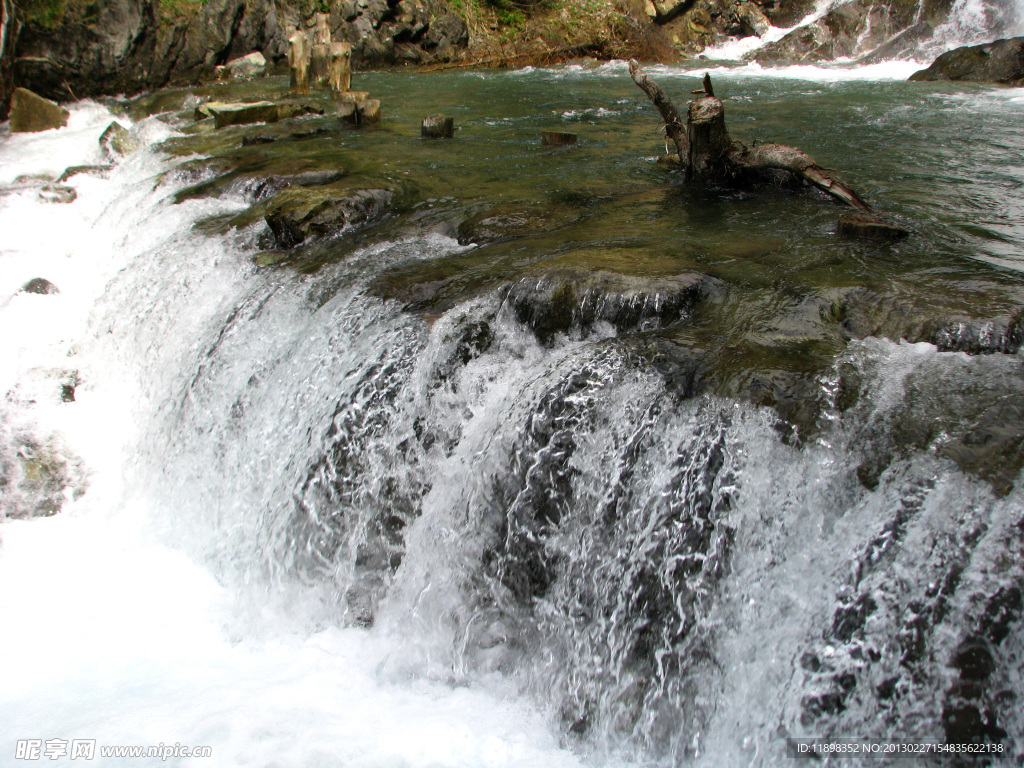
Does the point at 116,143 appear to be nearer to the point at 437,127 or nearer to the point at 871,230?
the point at 437,127

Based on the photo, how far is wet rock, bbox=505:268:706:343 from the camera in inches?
152

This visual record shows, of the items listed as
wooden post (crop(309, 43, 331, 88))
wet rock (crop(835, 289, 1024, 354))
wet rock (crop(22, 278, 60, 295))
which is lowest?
wet rock (crop(22, 278, 60, 295))

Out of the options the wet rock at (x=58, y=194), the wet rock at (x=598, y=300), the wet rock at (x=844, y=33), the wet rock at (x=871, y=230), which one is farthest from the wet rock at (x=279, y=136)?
the wet rock at (x=844, y=33)

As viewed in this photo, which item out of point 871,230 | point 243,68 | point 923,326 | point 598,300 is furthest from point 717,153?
point 243,68

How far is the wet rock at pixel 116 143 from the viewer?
9305 millimetres

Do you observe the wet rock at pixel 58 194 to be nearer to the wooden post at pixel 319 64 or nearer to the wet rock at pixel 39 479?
the wet rock at pixel 39 479

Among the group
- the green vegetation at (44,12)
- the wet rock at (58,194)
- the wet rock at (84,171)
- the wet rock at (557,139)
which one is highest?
the green vegetation at (44,12)

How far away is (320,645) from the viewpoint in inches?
141

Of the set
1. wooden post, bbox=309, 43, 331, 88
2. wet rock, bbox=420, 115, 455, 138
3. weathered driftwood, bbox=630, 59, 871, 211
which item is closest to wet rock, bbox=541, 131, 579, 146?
wet rock, bbox=420, 115, 455, 138

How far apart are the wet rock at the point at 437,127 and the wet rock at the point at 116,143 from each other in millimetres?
3940

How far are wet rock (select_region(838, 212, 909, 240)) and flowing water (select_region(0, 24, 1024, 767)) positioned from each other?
128 mm

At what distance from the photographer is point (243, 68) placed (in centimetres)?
1527

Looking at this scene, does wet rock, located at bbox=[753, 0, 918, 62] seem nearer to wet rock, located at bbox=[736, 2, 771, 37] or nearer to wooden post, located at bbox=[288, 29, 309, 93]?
wet rock, located at bbox=[736, 2, 771, 37]

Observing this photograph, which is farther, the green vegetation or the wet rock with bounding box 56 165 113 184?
the green vegetation
